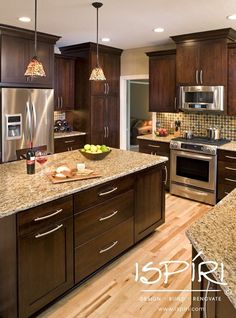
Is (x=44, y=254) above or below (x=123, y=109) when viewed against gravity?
below

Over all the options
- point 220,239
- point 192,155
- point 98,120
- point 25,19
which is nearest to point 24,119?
point 25,19

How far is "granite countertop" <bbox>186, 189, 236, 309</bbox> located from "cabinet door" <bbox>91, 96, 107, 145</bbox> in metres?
4.16

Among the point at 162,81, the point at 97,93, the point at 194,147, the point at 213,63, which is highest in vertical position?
the point at 213,63

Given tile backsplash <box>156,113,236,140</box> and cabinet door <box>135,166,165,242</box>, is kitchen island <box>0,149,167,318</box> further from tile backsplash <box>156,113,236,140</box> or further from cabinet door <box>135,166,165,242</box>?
tile backsplash <box>156,113,236,140</box>

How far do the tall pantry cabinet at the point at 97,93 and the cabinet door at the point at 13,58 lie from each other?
4.36ft

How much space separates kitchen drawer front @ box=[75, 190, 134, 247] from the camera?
8.27 ft

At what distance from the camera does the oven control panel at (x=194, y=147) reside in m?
4.57

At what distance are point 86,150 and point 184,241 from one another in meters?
1.51

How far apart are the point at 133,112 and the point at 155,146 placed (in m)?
2.03

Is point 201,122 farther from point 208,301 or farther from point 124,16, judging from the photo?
point 208,301

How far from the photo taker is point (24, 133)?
15.6 ft

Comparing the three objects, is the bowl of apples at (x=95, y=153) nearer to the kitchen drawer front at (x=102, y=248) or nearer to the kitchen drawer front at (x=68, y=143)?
the kitchen drawer front at (x=102, y=248)

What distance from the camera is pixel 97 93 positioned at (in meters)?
5.91

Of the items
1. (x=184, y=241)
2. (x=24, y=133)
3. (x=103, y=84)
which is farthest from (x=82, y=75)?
(x=184, y=241)
